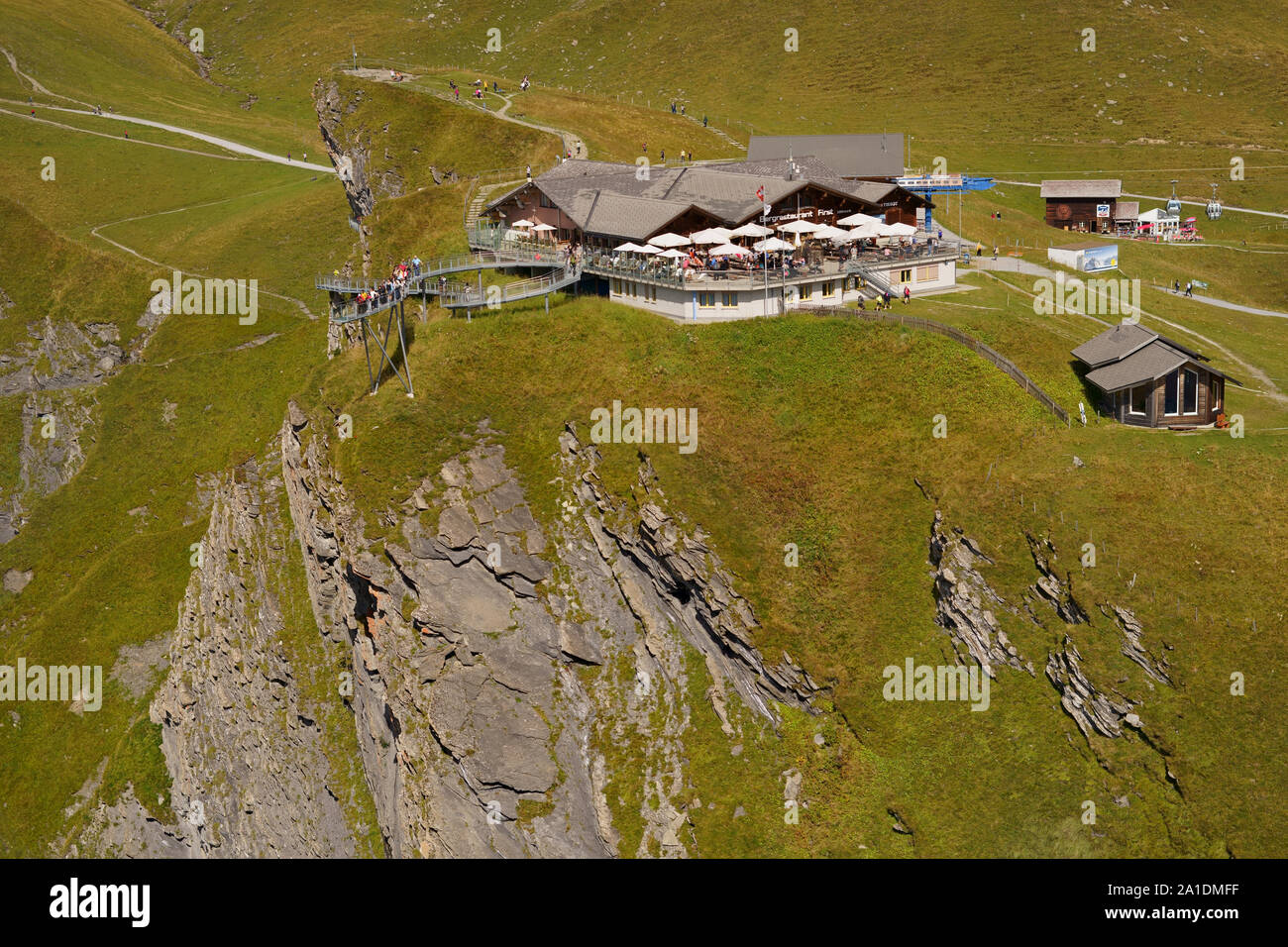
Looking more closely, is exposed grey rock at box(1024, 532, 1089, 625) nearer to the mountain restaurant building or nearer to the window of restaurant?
the window of restaurant

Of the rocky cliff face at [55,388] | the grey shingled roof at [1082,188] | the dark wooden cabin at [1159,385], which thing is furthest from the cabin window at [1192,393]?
the rocky cliff face at [55,388]

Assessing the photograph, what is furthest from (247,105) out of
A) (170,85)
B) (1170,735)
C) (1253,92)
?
(1170,735)

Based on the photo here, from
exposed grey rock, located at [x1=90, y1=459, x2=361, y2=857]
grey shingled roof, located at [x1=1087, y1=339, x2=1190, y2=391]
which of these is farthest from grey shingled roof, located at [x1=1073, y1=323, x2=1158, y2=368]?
exposed grey rock, located at [x1=90, y1=459, x2=361, y2=857]

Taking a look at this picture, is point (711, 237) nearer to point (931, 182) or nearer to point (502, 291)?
point (502, 291)

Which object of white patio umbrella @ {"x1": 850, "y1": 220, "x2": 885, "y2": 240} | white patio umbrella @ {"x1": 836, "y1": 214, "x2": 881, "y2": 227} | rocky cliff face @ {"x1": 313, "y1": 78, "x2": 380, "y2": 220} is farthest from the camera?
rocky cliff face @ {"x1": 313, "y1": 78, "x2": 380, "y2": 220}

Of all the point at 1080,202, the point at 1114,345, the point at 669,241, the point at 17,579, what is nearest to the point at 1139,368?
the point at 1114,345

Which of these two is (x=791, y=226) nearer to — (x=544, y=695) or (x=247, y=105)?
(x=544, y=695)
